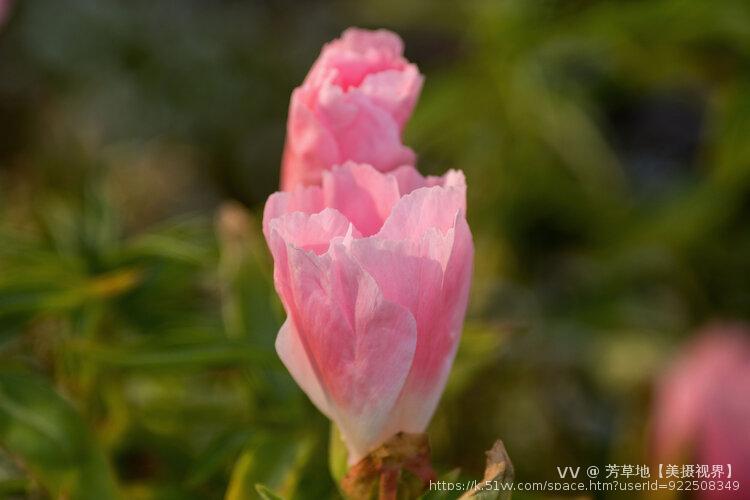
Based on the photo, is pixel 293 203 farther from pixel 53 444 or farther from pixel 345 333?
pixel 53 444

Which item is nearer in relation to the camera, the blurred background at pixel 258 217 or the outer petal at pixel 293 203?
the outer petal at pixel 293 203

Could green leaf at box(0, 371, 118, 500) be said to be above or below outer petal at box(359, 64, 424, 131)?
below

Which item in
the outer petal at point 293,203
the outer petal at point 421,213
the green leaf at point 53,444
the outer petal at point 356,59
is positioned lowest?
the green leaf at point 53,444

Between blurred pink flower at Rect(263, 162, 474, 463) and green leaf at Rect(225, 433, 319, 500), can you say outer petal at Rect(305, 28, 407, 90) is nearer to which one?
blurred pink flower at Rect(263, 162, 474, 463)

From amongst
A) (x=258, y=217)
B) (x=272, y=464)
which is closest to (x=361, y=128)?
(x=272, y=464)

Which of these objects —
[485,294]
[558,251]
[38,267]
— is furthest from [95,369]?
[558,251]

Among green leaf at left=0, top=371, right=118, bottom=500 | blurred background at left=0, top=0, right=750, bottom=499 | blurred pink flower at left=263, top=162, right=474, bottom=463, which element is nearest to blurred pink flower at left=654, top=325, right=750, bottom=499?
blurred background at left=0, top=0, right=750, bottom=499

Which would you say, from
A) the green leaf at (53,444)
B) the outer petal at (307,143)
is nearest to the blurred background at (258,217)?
the green leaf at (53,444)

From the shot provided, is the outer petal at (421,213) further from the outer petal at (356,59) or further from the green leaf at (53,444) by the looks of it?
the green leaf at (53,444)
